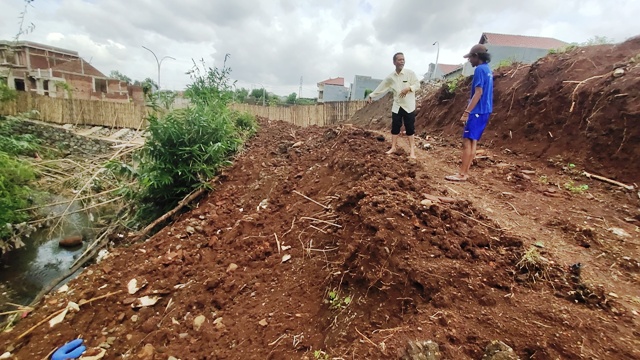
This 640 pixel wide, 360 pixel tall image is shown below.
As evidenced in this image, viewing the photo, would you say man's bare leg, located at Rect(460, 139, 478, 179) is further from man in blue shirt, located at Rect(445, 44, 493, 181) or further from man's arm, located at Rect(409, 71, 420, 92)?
man's arm, located at Rect(409, 71, 420, 92)

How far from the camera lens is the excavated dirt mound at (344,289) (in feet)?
4.74

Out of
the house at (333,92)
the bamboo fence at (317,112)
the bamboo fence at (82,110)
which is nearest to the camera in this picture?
the bamboo fence at (82,110)

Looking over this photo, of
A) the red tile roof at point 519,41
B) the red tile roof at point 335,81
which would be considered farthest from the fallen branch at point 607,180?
the red tile roof at point 335,81

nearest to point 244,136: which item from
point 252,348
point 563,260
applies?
point 252,348

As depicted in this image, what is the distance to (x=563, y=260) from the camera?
78.1 inches

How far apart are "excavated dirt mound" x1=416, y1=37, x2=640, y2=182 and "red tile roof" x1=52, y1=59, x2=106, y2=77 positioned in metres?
24.2

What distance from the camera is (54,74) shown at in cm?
1872

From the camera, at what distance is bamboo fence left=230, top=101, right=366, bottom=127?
14484mm

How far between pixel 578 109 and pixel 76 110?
16.5 metres

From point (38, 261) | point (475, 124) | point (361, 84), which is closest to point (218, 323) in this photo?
point (475, 124)

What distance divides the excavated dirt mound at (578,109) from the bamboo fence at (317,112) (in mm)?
8048

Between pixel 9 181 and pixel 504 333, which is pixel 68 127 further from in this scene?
pixel 504 333

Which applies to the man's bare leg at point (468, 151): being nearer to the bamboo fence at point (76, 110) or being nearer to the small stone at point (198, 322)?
the small stone at point (198, 322)

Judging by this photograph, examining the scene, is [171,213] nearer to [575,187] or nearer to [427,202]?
[427,202]
